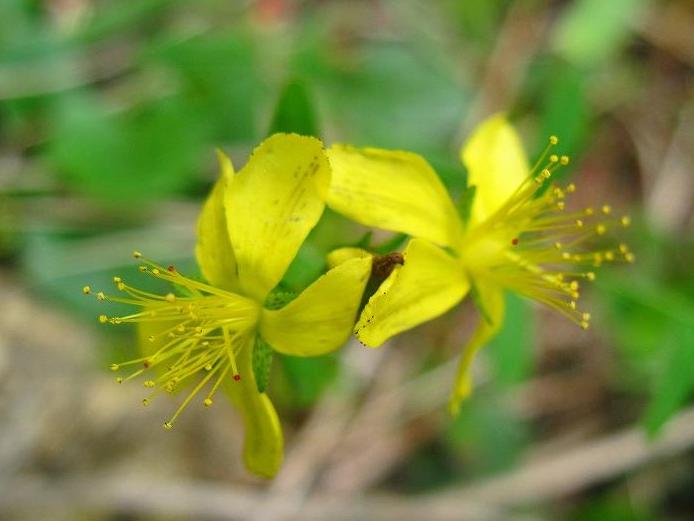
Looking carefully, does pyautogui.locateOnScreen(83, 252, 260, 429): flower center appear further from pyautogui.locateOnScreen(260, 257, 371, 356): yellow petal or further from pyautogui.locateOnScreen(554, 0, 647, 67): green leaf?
pyautogui.locateOnScreen(554, 0, 647, 67): green leaf

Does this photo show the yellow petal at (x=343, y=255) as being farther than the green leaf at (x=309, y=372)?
No

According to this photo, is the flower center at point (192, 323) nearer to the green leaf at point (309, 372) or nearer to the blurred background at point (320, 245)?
the green leaf at point (309, 372)

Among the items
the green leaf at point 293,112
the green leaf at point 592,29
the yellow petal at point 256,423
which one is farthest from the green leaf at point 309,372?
the green leaf at point 592,29

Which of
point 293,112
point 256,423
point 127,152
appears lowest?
point 127,152

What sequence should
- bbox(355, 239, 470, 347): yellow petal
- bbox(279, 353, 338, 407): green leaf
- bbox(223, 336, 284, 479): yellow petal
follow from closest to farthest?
bbox(355, 239, 470, 347): yellow petal, bbox(223, 336, 284, 479): yellow petal, bbox(279, 353, 338, 407): green leaf

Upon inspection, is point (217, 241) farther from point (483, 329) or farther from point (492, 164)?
point (492, 164)

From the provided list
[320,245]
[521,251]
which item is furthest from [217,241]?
[320,245]

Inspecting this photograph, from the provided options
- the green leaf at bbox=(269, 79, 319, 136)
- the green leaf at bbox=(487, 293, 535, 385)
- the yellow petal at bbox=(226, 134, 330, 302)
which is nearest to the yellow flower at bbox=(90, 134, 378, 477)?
the yellow petal at bbox=(226, 134, 330, 302)
